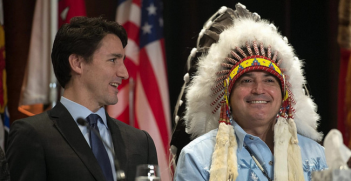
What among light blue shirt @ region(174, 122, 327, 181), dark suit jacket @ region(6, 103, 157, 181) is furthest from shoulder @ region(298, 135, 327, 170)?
dark suit jacket @ region(6, 103, 157, 181)

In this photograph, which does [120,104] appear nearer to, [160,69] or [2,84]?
[160,69]

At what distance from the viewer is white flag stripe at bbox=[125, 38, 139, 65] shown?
377 centimetres

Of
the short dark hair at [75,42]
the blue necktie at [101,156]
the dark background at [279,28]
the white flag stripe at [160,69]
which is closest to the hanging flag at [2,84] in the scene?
the dark background at [279,28]

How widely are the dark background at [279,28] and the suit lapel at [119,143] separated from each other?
1.56 metres

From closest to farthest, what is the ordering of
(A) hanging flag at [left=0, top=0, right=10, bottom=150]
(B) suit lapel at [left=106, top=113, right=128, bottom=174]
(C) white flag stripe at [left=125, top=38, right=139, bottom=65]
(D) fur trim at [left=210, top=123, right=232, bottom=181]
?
(B) suit lapel at [left=106, top=113, right=128, bottom=174]
(D) fur trim at [left=210, top=123, right=232, bottom=181]
(A) hanging flag at [left=0, top=0, right=10, bottom=150]
(C) white flag stripe at [left=125, top=38, right=139, bottom=65]

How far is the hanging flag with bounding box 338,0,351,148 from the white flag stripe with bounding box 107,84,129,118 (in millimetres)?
1468

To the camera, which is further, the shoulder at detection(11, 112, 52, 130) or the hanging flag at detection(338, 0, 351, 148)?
the hanging flag at detection(338, 0, 351, 148)

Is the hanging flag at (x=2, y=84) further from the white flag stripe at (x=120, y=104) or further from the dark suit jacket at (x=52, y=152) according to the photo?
the dark suit jacket at (x=52, y=152)

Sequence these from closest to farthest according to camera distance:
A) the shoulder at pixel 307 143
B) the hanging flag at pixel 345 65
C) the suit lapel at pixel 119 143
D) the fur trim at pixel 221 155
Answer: the suit lapel at pixel 119 143
the fur trim at pixel 221 155
the shoulder at pixel 307 143
the hanging flag at pixel 345 65

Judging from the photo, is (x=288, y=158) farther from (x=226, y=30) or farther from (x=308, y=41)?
(x=308, y=41)

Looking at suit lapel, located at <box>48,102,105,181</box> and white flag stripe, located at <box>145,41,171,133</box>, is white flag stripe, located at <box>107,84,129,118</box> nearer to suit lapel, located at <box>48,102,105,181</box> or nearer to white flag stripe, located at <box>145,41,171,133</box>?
white flag stripe, located at <box>145,41,171,133</box>

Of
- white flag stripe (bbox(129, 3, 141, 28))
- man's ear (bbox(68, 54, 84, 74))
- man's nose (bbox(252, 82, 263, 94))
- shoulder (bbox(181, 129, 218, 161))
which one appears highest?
white flag stripe (bbox(129, 3, 141, 28))

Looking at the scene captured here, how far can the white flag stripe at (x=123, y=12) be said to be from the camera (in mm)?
3834

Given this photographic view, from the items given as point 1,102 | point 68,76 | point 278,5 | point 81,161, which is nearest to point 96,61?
point 68,76
